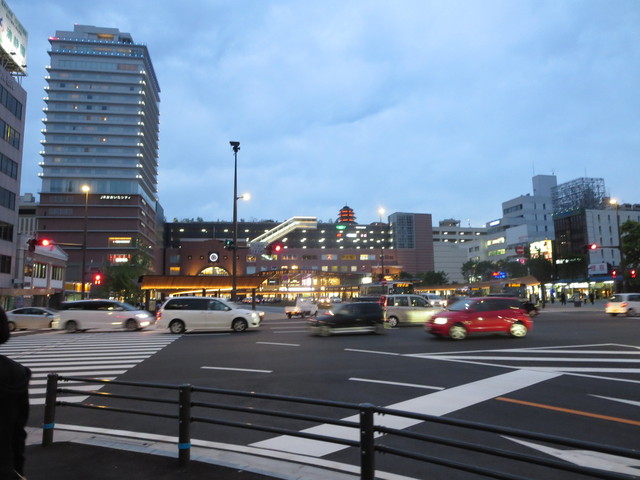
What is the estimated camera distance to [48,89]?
121 m

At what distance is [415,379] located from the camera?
10.4 m

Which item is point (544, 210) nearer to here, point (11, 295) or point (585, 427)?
point (11, 295)

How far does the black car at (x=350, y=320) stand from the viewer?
68.3 ft

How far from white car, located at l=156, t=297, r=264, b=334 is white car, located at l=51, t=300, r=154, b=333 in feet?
9.19

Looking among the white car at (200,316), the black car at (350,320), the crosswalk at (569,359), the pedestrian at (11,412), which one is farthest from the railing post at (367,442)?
the white car at (200,316)

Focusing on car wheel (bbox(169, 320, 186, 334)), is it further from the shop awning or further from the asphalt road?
the shop awning

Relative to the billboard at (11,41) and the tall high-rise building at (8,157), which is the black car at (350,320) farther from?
the billboard at (11,41)

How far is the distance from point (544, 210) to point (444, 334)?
12862cm

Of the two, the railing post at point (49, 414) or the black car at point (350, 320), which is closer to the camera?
the railing post at point (49, 414)

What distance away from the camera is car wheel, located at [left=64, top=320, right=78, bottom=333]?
2503 centimetres

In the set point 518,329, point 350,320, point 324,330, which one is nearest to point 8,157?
point 324,330

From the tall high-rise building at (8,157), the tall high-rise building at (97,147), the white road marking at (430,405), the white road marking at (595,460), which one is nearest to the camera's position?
the white road marking at (595,460)

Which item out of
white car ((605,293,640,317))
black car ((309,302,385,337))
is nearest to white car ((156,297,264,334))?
black car ((309,302,385,337))

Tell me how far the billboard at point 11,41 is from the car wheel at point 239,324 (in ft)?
167
